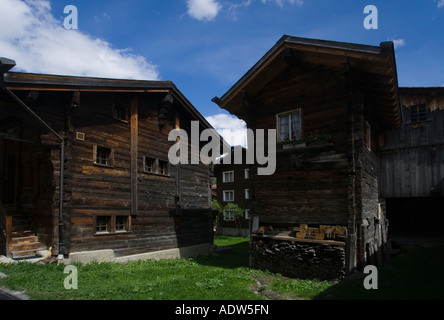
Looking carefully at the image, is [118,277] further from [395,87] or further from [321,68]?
[395,87]

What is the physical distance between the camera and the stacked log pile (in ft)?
36.1

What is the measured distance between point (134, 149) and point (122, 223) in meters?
3.67

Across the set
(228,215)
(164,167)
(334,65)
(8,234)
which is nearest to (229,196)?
(228,215)

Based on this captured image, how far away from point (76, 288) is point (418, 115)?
17825 mm

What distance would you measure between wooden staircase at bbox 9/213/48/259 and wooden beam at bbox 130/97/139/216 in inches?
166

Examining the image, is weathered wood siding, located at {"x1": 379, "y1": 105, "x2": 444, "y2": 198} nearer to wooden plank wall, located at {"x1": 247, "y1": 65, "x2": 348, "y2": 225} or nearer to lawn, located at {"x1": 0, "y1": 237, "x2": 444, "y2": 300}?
lawn, located at {"x1": 0, "y1": 237, "x2": 444, "y2": 300}

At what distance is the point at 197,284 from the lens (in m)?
10.1

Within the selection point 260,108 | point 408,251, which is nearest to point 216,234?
point 408,251

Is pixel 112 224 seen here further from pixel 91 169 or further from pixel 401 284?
pixel 401 284

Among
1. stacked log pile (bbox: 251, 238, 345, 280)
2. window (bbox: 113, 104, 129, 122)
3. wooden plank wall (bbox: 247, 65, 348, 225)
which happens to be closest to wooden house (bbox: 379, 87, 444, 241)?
wooden plank wall (bbox: 247, 65, 348, 225)

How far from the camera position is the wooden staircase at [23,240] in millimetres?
12164

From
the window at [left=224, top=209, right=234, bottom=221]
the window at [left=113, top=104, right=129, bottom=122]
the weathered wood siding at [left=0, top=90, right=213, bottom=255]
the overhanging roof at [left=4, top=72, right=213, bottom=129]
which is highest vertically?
the overhanging roof at [left=4, top=72, right=213, bottom=129]

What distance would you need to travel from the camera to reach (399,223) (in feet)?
70.7

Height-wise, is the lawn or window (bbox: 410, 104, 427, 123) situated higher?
window (bbox: 410, 104, 427, 123)
